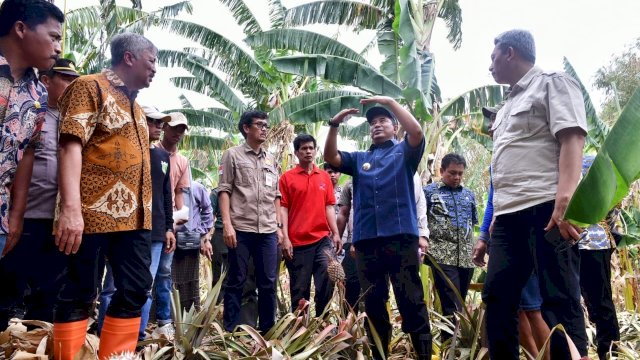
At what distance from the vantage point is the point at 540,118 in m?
2.79

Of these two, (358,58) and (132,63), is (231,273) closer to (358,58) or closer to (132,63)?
(132,63)

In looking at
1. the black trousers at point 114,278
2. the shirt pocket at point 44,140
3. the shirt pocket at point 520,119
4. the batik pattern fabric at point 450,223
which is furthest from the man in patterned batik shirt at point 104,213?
the batik pattern fabric at point 450,223

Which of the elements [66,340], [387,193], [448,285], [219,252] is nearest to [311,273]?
[219,252]

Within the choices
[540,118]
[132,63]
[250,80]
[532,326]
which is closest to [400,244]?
[532,326]

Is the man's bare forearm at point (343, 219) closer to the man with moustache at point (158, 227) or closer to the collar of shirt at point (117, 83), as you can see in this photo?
the man with moustache at point (158, 227)

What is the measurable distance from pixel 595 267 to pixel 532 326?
0.93 m

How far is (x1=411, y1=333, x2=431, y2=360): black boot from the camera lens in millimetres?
3635

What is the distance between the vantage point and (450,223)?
5.17 m

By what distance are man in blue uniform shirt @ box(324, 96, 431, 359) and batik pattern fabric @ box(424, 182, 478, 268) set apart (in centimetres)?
139

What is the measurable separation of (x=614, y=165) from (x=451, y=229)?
3.79m

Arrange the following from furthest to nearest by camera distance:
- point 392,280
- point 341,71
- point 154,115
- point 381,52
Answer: point 381,52 < point 341,71 < point 154,115 < point 392,280

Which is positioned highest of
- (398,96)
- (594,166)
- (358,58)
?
(358,58)

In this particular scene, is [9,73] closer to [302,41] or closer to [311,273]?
[311,273]

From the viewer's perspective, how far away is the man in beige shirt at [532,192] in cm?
260
